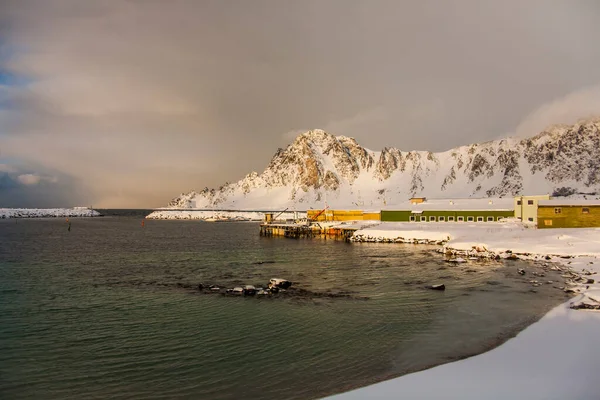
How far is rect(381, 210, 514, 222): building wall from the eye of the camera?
76.6 m

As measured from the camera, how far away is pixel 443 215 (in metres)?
80.7

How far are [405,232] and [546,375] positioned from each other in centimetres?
5494

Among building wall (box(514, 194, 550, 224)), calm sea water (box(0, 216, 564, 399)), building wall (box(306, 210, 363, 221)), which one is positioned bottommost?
calm sea water (box(0, 216, 564, 399))

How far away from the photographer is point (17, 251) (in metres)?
59.4

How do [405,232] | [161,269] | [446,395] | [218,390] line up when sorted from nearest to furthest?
1. [446,395]
2. [218,390]
3. [161,269]
4. [405,232]

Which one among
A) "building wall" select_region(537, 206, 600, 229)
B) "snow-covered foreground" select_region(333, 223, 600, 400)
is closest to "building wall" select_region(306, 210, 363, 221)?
"building wall" select_region(537, 206, 600, 229)

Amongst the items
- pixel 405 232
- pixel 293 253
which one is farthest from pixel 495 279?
pixel 405 232

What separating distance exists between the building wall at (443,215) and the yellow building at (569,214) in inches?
621

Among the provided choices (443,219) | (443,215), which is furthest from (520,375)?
(443,215)

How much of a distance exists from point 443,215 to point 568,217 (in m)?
23.8

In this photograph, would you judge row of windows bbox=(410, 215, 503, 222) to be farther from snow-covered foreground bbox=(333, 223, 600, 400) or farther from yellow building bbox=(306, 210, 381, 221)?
snow-covered foreground bbox=(333, 223, 600, 400)

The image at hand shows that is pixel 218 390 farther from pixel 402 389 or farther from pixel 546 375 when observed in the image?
pixel 546 375

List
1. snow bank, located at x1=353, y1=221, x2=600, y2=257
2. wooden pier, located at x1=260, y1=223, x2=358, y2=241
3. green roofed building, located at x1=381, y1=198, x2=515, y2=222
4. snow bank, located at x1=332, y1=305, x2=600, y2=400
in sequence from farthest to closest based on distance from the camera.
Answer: wooden pier, located at x1=260, y1=223, x2=358, y2=241 < green roofed building, located at x1=381, y1=198, x2=515, y2=222 < snow bank, located at x1=353, y1=221, x2=600, y2=257 < snow bank, located at x1=332, y1=305, x2=600, y2=400

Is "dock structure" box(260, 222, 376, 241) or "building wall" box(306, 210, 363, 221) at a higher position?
"building wall" box(306, 210, 363, 221)
